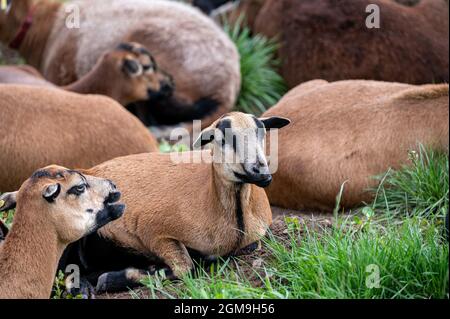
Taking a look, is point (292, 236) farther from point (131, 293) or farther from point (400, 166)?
point (400, 166)

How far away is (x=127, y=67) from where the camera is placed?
30.3 ft

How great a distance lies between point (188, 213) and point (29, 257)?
3.69 feet

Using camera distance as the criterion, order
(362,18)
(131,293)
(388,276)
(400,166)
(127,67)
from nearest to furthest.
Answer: (388,276) < (131,293) < (400,166) < (127,67) < (362,18)

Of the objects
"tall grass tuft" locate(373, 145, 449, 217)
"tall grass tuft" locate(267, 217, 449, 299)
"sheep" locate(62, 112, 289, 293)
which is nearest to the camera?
"tall grass tuft" locate(267, 217, 449, 299)

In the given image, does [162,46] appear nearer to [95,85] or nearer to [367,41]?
[95,85]

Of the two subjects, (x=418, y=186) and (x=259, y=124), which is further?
(x=418, y=186)

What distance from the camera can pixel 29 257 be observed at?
Result: 5.25 m

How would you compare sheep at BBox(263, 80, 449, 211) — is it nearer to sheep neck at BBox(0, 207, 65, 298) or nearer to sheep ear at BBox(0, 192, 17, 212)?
sheep ear at BBox(0, 192, 17, 212)

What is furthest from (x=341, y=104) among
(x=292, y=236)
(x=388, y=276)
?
(x=388, y=276)

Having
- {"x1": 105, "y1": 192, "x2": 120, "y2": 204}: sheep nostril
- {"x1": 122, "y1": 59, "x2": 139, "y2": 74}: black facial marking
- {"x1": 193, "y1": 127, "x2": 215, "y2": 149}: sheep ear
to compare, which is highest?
{"x1": 193, "y1": 127, "x2": 215, "y2": 149}: sheep ear

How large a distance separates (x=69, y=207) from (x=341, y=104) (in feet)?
10.4

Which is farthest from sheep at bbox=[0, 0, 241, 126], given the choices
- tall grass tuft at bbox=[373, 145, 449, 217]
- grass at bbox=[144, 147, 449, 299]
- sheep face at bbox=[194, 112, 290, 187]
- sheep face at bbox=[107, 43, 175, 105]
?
sheep face at bbox=[194, 112, 290, 187]

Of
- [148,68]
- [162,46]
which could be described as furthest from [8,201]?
[162,46]

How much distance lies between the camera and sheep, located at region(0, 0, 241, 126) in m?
10.5
